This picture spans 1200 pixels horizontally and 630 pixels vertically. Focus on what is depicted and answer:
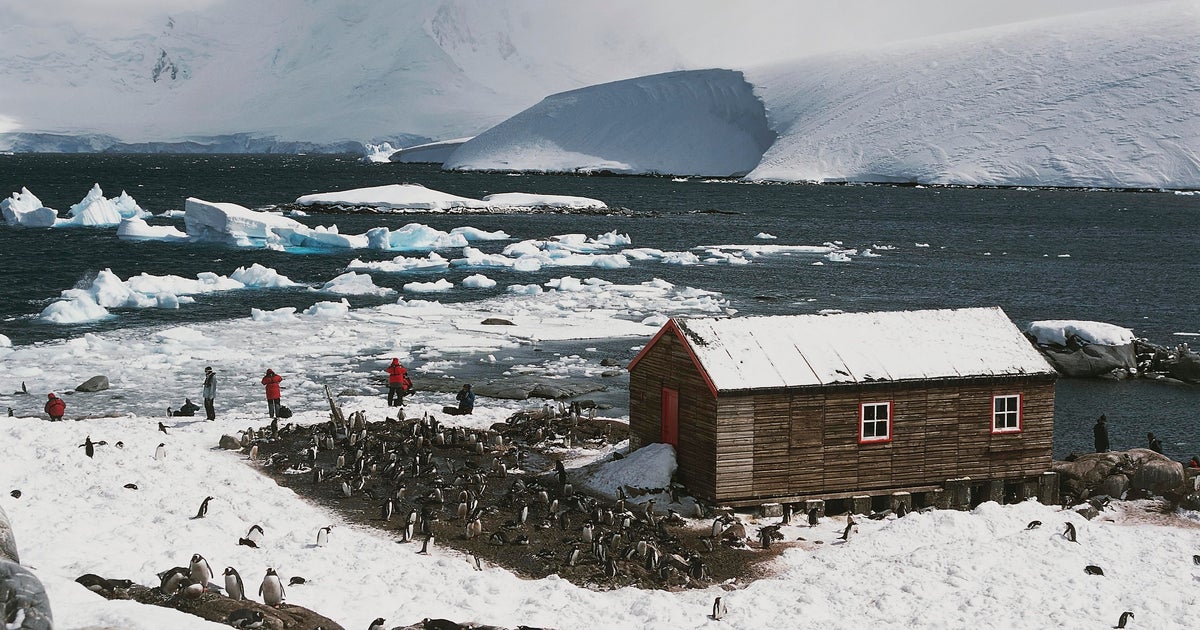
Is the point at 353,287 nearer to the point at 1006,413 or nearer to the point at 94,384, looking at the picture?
the point at 94,384

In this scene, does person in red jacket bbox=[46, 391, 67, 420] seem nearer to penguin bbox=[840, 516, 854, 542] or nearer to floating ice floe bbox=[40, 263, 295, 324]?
penguin bbox=[840, 516, 854, 542]

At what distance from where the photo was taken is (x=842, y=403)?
20625mm

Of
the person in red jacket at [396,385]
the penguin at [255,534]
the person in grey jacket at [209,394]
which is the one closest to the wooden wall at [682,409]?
the person in red jacket at [396,385]

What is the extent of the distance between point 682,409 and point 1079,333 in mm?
23264

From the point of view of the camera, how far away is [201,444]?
23453 mm

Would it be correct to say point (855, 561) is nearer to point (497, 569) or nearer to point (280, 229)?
point (497, 569)

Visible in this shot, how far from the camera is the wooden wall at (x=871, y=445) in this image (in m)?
20.1

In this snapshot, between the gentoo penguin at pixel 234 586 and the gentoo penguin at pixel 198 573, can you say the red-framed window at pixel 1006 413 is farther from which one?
the gentoo penguin at pixel 198 573

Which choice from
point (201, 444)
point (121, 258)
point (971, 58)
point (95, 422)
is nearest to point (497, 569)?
point (201, 444)

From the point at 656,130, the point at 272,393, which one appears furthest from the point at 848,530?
the point at 656,130

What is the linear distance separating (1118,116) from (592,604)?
111m

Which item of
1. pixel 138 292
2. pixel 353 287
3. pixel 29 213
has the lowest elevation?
pixel 353 287

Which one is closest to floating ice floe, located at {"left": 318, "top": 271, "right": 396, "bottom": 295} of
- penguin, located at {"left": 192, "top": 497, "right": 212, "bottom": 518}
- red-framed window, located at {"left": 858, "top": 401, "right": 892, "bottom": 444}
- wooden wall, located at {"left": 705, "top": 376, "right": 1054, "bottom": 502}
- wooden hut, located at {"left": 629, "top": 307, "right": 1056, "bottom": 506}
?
wooden hut, located at {"left": 629, "top": 307, "right": 1056, "bottom": 506}

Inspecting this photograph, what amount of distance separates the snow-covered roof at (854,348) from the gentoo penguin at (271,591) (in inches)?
314
